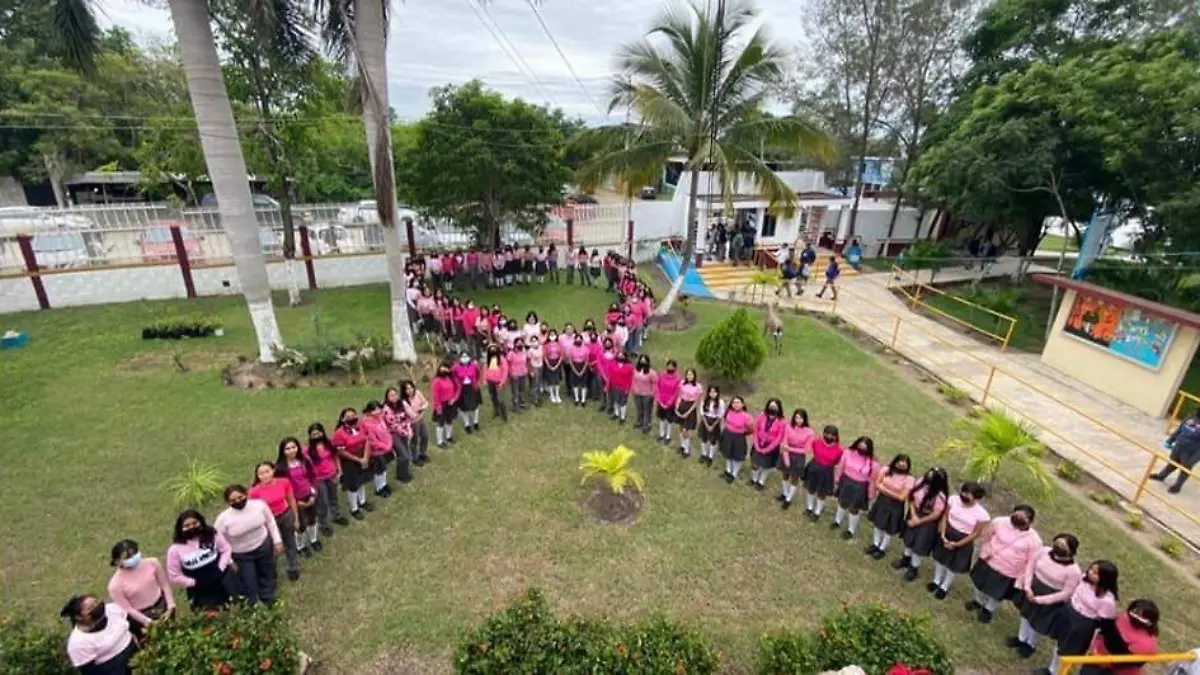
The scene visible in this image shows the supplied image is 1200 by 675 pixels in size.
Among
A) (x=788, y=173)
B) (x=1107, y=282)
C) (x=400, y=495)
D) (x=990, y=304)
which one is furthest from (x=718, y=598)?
(x=788, y=173)

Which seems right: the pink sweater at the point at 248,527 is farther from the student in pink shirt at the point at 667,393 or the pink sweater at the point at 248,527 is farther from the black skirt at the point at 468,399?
the student in pink shirt at the point at 667,393

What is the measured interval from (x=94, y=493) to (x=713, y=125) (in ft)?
38.2

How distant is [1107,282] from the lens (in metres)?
15.0

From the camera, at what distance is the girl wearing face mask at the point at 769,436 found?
6.85 meters

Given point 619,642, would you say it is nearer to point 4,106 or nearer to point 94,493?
point 94,493

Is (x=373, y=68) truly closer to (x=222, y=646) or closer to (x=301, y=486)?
(x=301, y=486)

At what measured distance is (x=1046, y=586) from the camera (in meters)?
4.78

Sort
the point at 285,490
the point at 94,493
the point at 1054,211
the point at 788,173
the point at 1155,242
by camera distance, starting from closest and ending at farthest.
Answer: the point at 285,490, the point at 94,493, the point at 1155,242, the point at 1054,211, the point at 788,173

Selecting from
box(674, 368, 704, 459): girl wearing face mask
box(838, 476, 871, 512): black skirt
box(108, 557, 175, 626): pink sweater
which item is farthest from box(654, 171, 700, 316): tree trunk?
box(108, 557, 175, 626): pink sweater

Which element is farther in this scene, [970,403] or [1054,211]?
[1054,211]

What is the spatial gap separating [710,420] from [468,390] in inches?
141

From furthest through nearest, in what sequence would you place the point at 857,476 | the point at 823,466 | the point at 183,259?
the point at 183,259 < the point at 823,466 < the point at 857,476

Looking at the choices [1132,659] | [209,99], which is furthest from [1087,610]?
[209,99]

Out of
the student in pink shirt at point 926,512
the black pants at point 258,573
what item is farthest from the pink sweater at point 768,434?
the black pants at point 258,573
